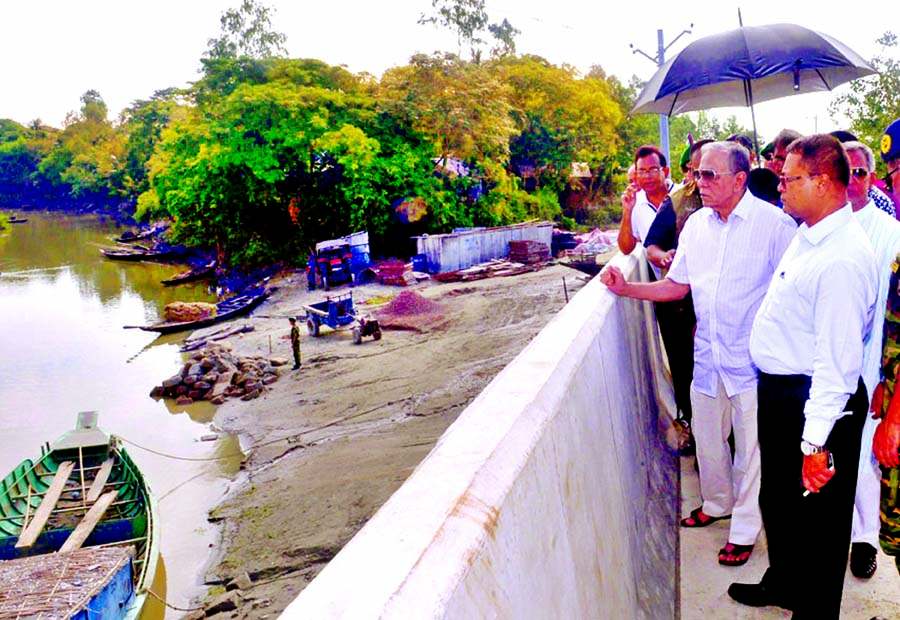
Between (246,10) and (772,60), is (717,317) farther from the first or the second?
(246,10)

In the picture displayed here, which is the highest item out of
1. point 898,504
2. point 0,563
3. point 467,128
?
point 467,128

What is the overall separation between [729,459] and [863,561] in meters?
0.73

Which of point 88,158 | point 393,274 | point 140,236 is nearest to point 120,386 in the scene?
point 393,274

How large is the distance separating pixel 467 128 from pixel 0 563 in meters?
23.7

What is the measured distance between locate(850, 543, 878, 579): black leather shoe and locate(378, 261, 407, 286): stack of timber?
2217 centimetres

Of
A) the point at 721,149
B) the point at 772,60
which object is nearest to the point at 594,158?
the point at 772,60

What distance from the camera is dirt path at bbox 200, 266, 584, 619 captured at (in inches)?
379

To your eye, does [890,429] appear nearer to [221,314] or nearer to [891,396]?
[891,396]

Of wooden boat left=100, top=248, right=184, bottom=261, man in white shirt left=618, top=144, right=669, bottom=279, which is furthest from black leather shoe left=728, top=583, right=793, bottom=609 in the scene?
wooden boat left=100, top=248, right=184, bottom=261

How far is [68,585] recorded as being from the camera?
22.7 ft

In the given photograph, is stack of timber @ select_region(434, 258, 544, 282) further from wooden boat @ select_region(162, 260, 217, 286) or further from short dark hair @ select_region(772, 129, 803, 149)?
short dark hair @ select_region(772, 129, 803, 149)

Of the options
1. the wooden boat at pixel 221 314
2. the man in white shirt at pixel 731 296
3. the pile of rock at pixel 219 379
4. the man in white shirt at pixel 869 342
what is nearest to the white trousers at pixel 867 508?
the man in white shirt at pixel 869 342

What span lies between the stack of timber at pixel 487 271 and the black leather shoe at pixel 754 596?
2207 centimetres

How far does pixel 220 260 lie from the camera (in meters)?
35.0
